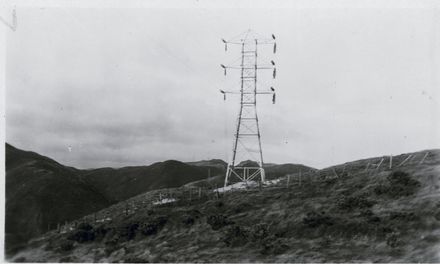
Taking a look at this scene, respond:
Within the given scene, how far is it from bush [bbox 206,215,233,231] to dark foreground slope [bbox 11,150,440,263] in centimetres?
7

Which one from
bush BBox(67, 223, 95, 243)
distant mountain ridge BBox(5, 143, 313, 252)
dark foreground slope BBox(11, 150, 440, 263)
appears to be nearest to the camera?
dark foreground slope BBox(11, 150, 440, 263)

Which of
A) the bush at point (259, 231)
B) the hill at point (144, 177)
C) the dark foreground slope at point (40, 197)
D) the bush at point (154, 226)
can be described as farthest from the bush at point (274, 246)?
the hill at point (144, 177)

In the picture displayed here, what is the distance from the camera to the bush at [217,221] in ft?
95.7

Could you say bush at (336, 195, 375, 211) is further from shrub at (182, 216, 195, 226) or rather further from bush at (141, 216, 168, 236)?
bush at (141, 216, 168, 236)

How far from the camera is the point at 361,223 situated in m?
25.0

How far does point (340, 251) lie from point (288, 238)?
384 cm

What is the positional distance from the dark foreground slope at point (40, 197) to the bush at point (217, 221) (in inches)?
943

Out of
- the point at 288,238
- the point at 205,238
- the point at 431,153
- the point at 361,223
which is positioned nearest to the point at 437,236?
the point at 361,223

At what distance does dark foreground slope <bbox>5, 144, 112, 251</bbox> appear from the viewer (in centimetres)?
4909

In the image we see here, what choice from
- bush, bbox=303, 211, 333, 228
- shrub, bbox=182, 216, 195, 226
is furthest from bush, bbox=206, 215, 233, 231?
bush, bbox=303, 211, 333, 228

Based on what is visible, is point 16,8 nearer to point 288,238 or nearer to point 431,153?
point 288,238

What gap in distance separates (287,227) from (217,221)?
16.4 ft

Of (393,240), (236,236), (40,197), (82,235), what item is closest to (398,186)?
(393,240)

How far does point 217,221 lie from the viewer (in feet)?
97.3
